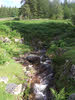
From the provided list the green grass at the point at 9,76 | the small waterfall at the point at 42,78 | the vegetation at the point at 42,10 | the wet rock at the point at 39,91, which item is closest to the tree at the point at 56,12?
the vegetation at the point at 42,10

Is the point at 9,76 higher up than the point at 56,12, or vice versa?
the point at 56,12

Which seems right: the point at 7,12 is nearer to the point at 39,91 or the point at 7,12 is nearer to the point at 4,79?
the point at 4,79

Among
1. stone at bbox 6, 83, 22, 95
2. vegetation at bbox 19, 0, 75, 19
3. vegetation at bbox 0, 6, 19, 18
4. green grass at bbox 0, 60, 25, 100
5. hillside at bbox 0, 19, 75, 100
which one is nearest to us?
green grass at bbox 0, 60, 25, 100

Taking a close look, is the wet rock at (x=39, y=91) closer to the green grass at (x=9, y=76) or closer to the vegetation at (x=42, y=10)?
the green grass at (x=9, y=76)

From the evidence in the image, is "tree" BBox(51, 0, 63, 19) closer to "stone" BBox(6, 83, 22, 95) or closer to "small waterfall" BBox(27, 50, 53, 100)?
"small waterfall" BBox(27, 50, 53, 100)

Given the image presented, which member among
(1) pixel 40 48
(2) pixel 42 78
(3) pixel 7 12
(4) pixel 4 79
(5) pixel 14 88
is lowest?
(2) pixel 42 78

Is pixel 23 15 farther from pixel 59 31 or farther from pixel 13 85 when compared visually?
pixel 13 85

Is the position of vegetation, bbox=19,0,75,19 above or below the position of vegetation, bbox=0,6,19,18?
below

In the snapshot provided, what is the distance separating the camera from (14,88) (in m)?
6.21

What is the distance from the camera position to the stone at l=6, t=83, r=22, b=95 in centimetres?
600

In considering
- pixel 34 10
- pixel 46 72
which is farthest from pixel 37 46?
pixel 34 10

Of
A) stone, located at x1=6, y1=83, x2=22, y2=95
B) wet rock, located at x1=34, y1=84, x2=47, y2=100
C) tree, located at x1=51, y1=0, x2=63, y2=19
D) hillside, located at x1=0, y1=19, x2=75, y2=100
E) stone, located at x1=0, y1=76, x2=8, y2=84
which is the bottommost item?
wet rock, located at x1=34, y1=84, x2=47, y2=100

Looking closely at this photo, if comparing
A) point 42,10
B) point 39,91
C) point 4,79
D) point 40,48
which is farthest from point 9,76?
point 42,10

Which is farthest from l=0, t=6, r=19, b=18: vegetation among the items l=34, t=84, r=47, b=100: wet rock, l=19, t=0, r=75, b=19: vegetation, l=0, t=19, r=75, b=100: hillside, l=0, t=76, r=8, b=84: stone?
l=34, t=84, r=47, b=100: wet rock
